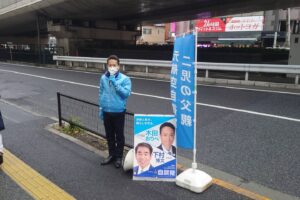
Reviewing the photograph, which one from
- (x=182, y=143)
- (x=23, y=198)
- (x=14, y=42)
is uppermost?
(x=14, y=42)

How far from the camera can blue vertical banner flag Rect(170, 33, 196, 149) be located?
3.48 m

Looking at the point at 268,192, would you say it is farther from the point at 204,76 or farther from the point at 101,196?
the point at 204,76

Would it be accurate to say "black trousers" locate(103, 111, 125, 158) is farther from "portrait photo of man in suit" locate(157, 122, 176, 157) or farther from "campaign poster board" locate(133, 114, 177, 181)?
"portrait photo of man in suit" locate(157, 122, 176, 157)

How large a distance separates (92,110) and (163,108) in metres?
2.14

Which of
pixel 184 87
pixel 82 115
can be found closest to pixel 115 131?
pixel 184 87

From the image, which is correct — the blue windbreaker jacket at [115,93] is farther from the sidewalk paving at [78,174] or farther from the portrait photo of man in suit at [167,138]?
the sidewalk paving at [78,174]

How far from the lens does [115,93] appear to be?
13.3 feet

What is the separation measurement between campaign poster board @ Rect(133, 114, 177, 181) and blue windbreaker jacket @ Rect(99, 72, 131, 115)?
0.35 metres

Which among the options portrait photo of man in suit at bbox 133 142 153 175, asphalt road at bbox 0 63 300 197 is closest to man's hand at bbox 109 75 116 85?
portrait photo of man in suit at bbox 133 142 153 175

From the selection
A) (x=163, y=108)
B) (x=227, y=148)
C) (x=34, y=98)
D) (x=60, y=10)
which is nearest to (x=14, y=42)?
(x=60, y=10)

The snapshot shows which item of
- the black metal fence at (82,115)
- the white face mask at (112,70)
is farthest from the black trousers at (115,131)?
the black metal fence at (82,115)

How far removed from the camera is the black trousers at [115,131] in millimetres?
4193

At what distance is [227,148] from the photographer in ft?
16.6

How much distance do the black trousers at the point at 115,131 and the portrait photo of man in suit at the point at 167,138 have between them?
0.70 m
